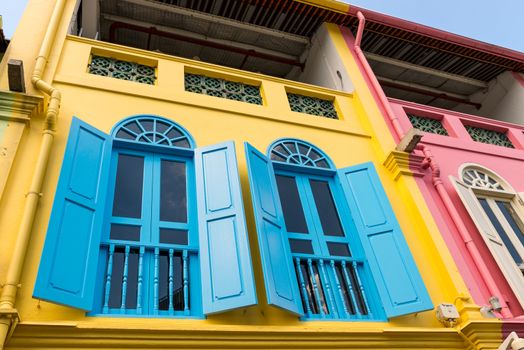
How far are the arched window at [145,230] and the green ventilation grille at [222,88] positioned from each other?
132 centimetres

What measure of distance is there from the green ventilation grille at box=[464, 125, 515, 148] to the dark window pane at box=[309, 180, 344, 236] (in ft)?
11.1

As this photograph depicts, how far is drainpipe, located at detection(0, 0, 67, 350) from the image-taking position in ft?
9.58

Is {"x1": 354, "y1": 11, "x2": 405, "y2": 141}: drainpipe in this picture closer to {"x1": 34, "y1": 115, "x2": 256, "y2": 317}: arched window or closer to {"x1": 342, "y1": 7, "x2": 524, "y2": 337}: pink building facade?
{"x1": 342, "y1": 7, "x2": 524, "y2": 337}: pink building facade

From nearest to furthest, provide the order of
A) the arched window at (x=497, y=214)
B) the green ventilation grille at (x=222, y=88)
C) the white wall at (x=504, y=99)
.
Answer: the arched window at (x=497, y=214)
the green ventilation grille at (x=222, y=88)
the white wall at (x=504, y=99)

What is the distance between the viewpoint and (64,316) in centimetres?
325

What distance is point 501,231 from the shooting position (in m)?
5.79

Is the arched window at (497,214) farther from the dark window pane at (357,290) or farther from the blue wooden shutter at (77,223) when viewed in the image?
the blue wooden shutter at (77,223)

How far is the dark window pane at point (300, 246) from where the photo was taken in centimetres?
462

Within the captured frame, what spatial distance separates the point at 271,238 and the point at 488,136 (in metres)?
5.16

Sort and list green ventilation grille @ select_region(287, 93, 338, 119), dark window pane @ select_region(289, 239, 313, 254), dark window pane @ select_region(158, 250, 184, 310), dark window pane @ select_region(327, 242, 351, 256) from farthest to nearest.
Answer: green ventilation grille @ select_region(287, 93, 338, 119), dark window pane @ select_region(327, 242, 351, 256), dark window pane @ select_region(289, 239, 313, 254), dark window pane @ select_region(158, 250, 184, 310)

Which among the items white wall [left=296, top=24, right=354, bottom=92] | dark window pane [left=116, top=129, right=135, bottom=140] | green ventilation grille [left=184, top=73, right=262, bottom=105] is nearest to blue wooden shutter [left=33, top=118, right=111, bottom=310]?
dark window pane [left=116, top=129, right=135, bottom=140]

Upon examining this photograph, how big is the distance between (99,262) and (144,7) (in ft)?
16.7

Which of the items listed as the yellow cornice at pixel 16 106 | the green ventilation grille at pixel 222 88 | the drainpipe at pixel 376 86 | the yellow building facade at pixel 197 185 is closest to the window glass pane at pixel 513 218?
the yellow building facade at pixel 197 185

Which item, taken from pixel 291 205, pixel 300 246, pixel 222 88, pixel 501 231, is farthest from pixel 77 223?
pixel 501 231
